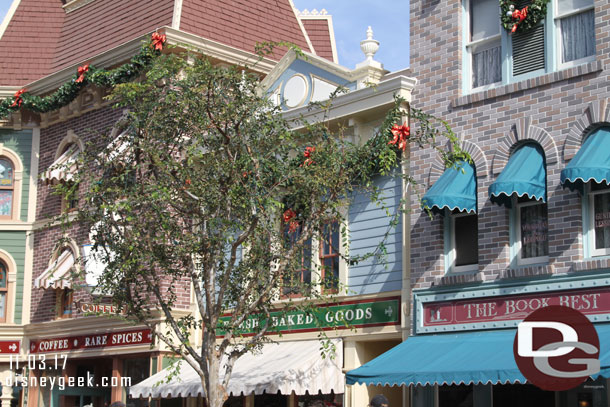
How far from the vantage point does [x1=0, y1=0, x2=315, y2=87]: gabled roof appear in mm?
24562

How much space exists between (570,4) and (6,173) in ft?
56.4

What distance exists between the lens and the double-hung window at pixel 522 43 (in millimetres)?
14547

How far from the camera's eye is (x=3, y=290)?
85.0ft

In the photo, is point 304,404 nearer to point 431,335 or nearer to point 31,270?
point 431,335

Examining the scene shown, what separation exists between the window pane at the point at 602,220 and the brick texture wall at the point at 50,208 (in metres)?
13.5

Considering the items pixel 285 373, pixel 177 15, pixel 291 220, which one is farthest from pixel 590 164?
pixel 177 15

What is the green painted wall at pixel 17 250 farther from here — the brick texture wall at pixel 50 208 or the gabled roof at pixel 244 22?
the gabled roof at pixel 244 22

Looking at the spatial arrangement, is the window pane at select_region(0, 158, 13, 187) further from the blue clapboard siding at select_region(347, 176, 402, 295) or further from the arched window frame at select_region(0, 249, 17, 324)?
the blue clapboard siding at select_region(347, 176, 402, 295)

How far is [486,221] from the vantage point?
1498 cm

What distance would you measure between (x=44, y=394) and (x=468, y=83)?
15.0 metres

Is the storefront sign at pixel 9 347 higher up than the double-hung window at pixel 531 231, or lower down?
lower down

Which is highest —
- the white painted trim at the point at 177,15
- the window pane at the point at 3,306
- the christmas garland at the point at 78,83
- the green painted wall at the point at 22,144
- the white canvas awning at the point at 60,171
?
the white painted trim at the point at 177,15

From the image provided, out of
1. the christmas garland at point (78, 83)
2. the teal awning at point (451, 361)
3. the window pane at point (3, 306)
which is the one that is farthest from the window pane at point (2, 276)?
the teal awning at point (451, 361)

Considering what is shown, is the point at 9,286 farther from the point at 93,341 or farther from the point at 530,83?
the point at 530,83
